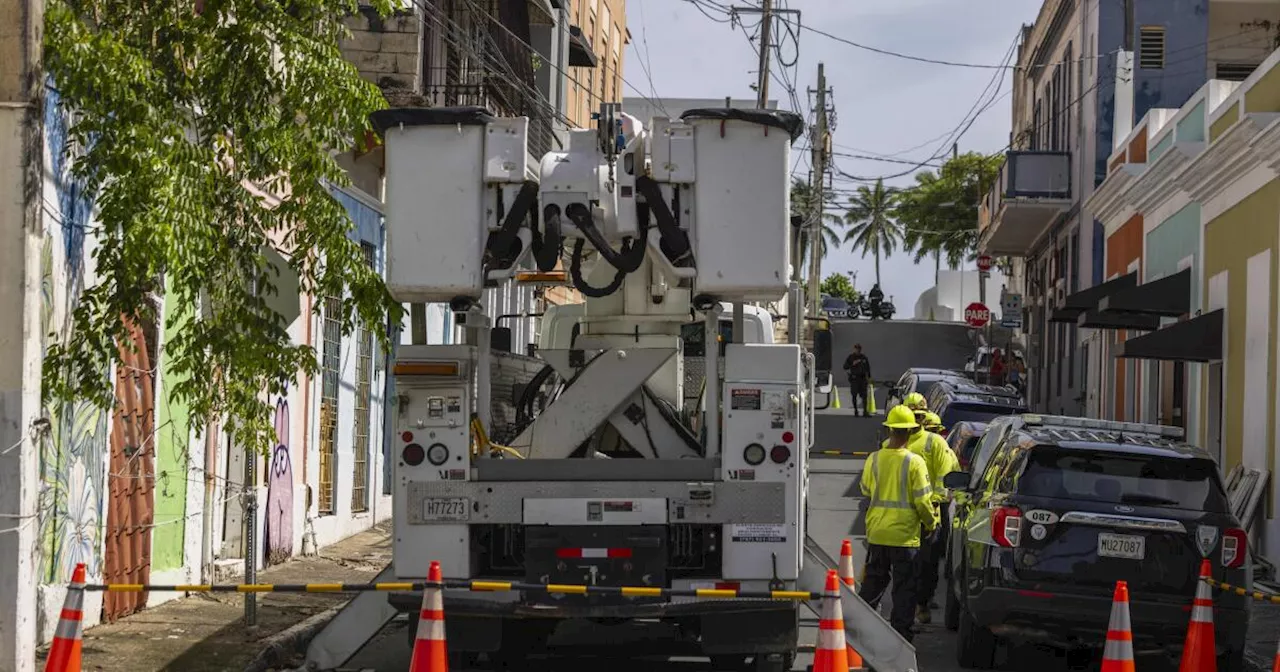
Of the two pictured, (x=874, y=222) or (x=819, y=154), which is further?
(x=874, y=222)

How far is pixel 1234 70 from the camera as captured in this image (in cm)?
3341

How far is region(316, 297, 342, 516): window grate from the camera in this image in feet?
64.4

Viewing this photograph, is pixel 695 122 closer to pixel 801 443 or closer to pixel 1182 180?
pixel 801 443

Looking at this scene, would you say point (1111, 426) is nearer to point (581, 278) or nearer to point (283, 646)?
point (581, 278)

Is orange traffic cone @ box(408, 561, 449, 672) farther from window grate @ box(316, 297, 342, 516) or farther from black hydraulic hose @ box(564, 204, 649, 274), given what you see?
window grate @ box(316, 297, 342, 516)

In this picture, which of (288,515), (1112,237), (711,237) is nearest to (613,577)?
(711,237)

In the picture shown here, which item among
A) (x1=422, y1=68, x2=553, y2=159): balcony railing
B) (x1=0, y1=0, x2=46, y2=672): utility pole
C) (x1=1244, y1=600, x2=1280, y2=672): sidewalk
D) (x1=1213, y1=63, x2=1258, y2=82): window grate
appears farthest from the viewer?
(x1=1213, y1=63, x2=1258, y2=82): window grate

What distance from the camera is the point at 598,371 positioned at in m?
11.2

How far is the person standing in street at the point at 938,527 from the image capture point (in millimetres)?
13297

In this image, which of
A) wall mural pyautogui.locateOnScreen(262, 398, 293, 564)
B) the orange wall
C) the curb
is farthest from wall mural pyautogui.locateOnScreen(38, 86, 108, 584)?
the orange wall

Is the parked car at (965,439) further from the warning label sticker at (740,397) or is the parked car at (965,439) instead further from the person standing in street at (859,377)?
the person standing in street at (859,377)

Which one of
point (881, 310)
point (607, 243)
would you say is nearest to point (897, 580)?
point (607, 243)

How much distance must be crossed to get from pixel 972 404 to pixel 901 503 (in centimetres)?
1376

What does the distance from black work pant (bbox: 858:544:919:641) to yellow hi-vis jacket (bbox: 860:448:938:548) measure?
0.20 feet
